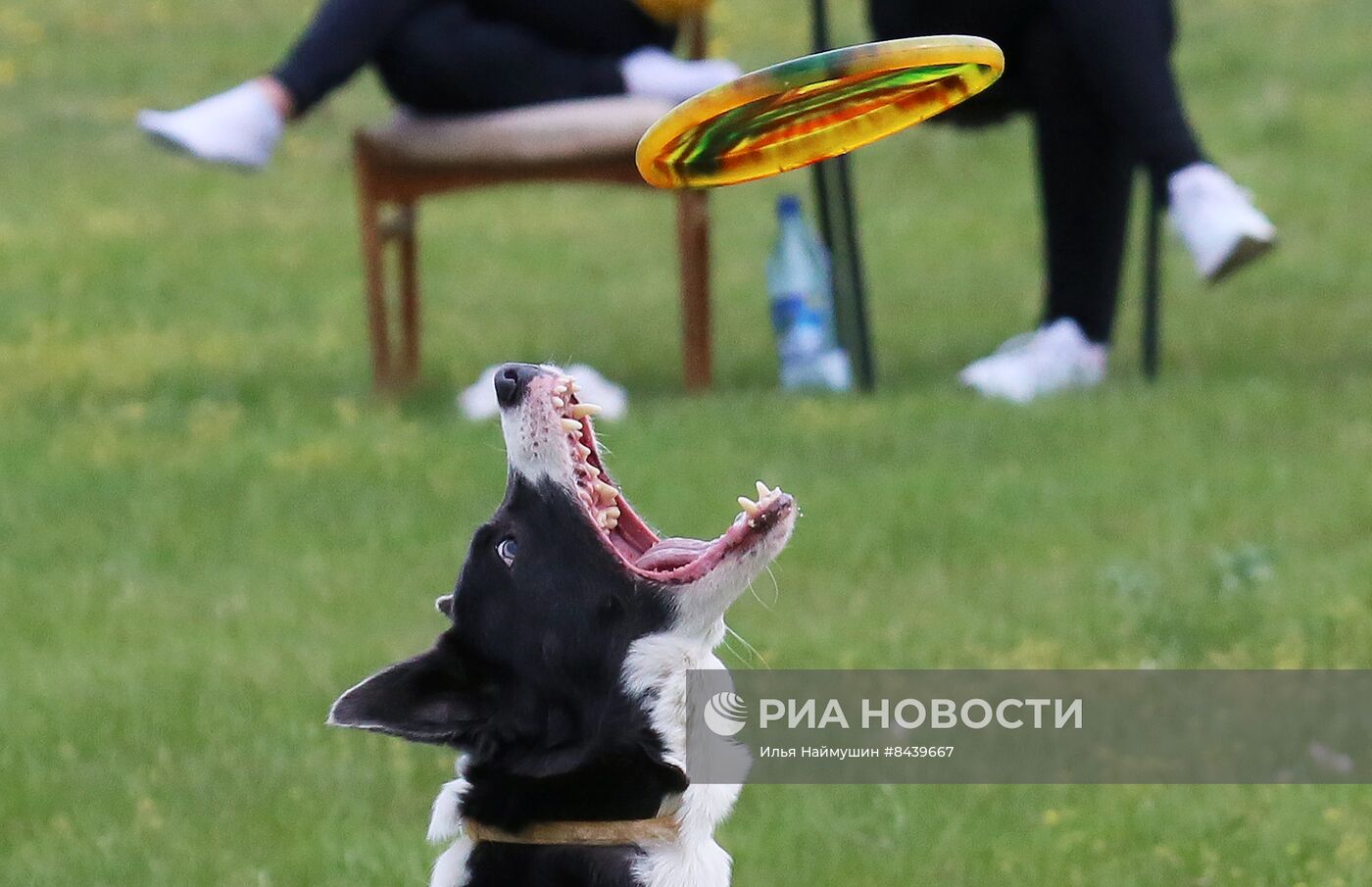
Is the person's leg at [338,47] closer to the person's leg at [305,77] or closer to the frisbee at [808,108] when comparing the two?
the person's leg at [305,77]

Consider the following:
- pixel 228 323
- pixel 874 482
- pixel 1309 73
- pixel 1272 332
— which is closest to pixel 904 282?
pixel 1272 332

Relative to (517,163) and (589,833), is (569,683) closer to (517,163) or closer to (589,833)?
(589,833)

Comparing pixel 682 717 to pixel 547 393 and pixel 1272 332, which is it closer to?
pixel 547 393

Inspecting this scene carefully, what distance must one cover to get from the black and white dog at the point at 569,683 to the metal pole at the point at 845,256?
4.35m

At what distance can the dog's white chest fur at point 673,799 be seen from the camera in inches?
115

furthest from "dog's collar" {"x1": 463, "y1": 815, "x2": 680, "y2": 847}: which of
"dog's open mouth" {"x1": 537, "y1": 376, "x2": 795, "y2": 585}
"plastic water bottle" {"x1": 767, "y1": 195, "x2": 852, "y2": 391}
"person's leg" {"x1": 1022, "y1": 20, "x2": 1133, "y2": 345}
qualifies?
"person's leg" {"x1": 1022, "y1": 20, "x2": 1133, "y2": 345}

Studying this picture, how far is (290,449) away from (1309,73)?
819 cm

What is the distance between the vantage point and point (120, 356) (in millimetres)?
8148

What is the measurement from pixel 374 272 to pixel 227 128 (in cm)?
78

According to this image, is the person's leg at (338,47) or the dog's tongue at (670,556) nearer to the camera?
the dog's tongue at (670,556)

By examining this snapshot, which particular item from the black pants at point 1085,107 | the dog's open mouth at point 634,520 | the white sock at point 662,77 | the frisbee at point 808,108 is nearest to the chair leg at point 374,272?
the white sock at point 662,77

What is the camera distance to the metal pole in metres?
7.21

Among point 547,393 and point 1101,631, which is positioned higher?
point 547,393

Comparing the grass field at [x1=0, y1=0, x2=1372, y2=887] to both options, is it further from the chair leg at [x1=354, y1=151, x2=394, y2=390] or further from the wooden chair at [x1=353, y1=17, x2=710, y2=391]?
the wooden chair at [x1=353, y1=17, x2=710, y2=391]
